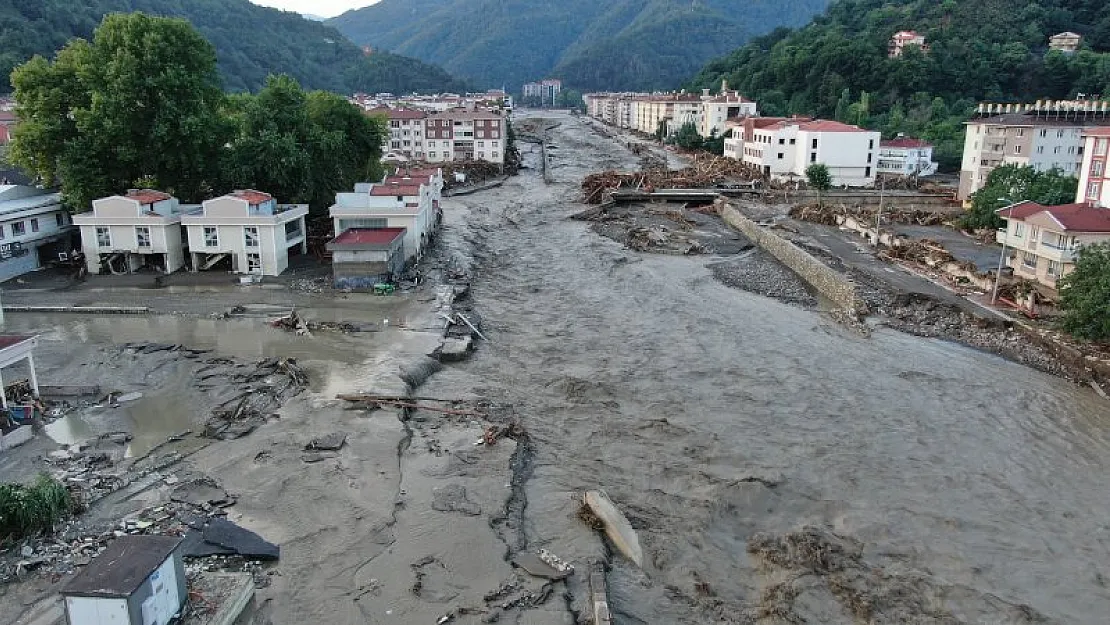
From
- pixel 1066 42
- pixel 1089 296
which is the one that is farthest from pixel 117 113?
pixel 1066 42

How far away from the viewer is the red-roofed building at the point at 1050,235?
82.8ft

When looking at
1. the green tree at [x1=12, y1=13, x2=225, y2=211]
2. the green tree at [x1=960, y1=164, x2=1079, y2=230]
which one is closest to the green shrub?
the green tree at [x1=12, y1=13, x2=225, y2=211]

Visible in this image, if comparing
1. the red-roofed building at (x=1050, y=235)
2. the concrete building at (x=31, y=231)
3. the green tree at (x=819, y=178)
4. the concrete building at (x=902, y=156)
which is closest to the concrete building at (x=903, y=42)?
the concrete building at (x=902, y=156)

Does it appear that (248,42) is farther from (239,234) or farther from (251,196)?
(239,234)

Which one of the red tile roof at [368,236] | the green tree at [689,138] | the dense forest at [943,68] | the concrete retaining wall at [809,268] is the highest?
the dense forest at [943,68]

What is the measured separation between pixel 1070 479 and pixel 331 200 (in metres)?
32.3

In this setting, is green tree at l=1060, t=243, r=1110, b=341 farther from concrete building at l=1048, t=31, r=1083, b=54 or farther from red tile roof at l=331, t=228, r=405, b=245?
concrete building at l=1048, t=31, r=1083, b=54

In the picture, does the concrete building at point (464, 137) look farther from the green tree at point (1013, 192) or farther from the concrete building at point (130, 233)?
the green tree at point (1013, 192)

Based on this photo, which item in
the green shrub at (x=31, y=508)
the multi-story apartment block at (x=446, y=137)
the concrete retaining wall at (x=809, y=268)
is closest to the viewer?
the green shrub at (x=31, y=508)

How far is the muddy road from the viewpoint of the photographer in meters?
12.2

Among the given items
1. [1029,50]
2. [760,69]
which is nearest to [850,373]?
[1029,50]

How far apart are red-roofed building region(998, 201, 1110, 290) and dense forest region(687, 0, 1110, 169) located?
4334 centimetres

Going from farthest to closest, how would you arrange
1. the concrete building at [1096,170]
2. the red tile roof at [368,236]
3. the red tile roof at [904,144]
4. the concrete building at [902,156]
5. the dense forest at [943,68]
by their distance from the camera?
the dense forest at [943,68]
the red tile roof at [904,144]
the concrete building at [902,156]
the red tile roof at [368,236]
the concrete building at [1096,170]

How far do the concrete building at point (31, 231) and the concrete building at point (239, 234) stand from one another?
18.8 ft
